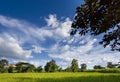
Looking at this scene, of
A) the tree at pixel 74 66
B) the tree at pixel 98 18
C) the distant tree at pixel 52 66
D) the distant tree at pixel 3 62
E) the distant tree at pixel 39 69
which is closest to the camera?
the tree at pixel 98 18

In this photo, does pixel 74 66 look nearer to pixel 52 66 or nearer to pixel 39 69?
pixel 52 66

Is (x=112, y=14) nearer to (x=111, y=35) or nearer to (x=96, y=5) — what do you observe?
(x=96, y=5)

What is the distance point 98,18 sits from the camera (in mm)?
19422

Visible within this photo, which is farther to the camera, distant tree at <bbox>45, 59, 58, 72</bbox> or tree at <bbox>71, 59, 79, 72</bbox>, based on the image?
tree at <bbox>71, 59, 79, 72</bbox>

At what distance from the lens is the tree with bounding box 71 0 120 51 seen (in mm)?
17741

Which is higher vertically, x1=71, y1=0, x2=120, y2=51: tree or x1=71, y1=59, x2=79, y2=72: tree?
x1=71, y1=59, x2=79, y2=72: tree

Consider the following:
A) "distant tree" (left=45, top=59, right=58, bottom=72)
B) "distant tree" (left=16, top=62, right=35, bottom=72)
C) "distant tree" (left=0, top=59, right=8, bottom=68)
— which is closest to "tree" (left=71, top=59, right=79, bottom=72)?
"distant tree" (left=45, top=59, right=58, bottom=72)

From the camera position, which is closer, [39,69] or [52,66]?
[52,66]

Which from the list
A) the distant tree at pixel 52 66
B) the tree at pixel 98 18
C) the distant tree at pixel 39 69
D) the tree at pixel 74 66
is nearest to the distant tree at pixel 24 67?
the distant tree at pixel 39 69

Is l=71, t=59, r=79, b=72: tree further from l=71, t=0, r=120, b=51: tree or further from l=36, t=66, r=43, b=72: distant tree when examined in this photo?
l=71, t=0, r=120, b=51: tree

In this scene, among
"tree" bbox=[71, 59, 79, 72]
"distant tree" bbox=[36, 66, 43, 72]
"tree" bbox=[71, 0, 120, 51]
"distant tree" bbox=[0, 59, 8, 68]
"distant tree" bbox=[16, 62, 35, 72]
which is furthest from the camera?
"distant tree" bbox=[0, 59, 8, 68]

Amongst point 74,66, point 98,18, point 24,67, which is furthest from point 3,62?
point 98,18

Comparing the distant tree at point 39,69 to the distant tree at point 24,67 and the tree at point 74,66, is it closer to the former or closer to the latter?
the distant tree at point 24,67

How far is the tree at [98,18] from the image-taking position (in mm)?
17741
